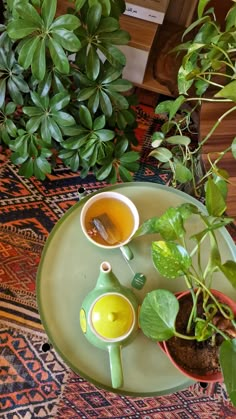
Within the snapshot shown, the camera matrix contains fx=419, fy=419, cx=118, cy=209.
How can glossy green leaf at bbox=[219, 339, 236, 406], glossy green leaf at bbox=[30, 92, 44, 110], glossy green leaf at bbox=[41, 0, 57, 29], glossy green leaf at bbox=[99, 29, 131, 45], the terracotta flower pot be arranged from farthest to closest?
1. glossy green leaf at bbox=[30, 92, 44, 110]
2. glossy green leaf at bbox=[99, 29, 131, 45]
3. glossy green leaf at bbox=[41, 0, 57, 29]
4. the terracotta flower pot
5. glossy green leaf at bbox=[219, 339, 236, 406]

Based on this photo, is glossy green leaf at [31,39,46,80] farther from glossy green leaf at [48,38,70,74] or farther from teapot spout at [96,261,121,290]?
teapot spout at [96,261,121,290]

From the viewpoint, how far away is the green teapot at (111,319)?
0.85 metres

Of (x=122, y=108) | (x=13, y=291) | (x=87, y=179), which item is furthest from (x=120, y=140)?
(x=13, y=291)

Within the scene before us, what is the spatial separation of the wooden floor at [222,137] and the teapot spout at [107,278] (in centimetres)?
32

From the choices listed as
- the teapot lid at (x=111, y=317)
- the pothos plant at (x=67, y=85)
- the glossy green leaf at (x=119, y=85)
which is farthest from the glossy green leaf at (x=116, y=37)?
the teapot lid at (x=111, y=317)

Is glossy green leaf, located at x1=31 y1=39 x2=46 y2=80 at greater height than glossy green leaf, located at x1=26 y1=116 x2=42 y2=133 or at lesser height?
greater

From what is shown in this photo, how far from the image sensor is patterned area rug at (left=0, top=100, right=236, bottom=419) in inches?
51.3

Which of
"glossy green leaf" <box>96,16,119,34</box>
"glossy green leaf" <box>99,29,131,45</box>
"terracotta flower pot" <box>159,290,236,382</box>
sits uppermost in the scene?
"glossy green leaf" <box>96,16,119,34</box>

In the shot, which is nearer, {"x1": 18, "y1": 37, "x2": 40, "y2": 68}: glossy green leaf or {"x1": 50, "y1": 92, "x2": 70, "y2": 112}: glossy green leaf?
{"x1": 18, "y1": 37, "x2": 40, "y2": 68}: glossy green leaf

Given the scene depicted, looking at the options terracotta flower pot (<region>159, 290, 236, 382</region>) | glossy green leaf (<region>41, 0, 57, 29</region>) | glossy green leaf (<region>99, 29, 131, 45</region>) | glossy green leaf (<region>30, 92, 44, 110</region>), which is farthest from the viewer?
glossy green leaf (<region>30, 92, 44, 110</region>)

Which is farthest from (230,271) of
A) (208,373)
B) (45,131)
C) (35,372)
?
(35,372)

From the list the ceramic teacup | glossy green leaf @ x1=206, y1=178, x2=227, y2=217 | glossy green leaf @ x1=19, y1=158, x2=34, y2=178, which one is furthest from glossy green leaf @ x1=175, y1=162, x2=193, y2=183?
glossy green leaf @ x1=19, y1=158, x2=34, y2=178

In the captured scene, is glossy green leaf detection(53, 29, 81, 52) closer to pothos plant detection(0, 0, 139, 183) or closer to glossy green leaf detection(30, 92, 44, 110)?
pothos plant detection(0, 0, 139, 183)

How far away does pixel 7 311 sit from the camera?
1408 millimetres
